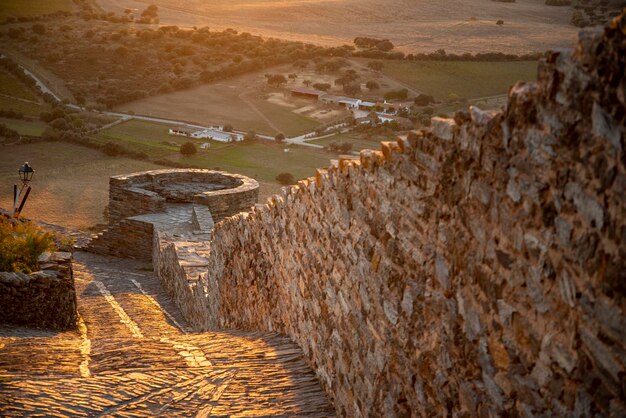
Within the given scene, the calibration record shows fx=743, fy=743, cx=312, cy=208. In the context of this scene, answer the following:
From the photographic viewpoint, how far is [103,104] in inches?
1651

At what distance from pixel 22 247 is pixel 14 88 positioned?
3716cm

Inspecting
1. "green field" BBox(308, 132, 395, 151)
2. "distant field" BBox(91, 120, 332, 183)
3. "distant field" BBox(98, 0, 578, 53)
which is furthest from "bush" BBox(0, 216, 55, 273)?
"distant field" BBox(91, 120, 332, 183)

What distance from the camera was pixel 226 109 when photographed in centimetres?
4009

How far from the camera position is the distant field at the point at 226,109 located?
121ft

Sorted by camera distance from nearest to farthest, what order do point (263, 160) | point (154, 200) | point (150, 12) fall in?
1. point (154, 200)
2. point (263, 160)
3. point (150, 12)

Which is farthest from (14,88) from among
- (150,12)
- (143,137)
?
(150,12)

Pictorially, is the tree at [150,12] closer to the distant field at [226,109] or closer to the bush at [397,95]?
the distant field at [226,109]

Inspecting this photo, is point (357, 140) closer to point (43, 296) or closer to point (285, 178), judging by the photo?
point (285, 178)

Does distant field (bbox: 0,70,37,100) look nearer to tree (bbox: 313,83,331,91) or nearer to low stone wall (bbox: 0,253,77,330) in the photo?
tree (bbox: 313,83,331,91)

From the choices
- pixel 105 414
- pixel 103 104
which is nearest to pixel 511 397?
pixel 105 414

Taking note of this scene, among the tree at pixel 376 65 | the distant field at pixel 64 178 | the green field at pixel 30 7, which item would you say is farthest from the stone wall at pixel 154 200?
the green field at pixel 30 7

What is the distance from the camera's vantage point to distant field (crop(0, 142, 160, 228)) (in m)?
25.3

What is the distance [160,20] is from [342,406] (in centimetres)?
6139

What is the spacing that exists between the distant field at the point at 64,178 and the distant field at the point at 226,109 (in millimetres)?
6894
